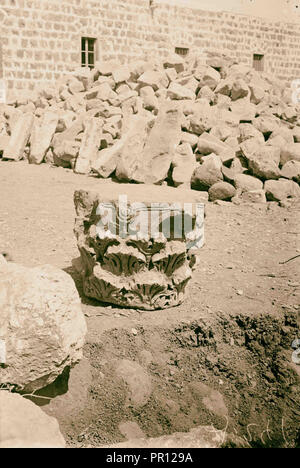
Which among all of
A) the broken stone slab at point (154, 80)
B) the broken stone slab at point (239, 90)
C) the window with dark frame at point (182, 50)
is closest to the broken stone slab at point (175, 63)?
the broken stone slab at point (154, 80)

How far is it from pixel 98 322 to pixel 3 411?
2063 mm

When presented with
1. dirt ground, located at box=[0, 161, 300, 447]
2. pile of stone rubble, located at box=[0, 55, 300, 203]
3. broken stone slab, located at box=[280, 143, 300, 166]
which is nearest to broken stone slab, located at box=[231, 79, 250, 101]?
pile of stone rubble, located at box=[0, 55, 300, 203]

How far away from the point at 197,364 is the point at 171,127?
561cm

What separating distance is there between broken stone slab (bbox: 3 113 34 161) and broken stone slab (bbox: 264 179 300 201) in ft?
18.2

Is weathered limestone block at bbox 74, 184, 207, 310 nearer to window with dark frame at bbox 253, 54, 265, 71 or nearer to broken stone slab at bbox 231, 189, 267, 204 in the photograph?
broken stone slab at bbox 231, 189, 267, 204

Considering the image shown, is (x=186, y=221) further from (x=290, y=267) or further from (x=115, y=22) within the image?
(x=115, y=22)

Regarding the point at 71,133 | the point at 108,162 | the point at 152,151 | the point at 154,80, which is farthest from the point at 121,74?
the point at 152,151

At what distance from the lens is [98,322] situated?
15.6ft

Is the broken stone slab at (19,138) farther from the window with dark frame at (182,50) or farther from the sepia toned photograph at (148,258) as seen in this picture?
the window with dark frame at (182,50)

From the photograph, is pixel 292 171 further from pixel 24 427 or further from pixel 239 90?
pixel 24 427

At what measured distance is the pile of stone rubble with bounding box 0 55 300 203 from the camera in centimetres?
895

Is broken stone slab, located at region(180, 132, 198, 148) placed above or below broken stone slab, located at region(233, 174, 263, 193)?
above

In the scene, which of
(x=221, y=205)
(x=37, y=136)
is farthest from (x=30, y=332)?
(x=37, y=136)

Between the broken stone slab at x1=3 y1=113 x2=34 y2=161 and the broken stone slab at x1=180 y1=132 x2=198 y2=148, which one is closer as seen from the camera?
the broken stone slab at x1=180 y1=132 x2=198 y2=148
